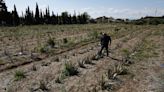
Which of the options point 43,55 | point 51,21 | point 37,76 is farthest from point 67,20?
point 37,76

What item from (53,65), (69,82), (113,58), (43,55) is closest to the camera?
(69,82)

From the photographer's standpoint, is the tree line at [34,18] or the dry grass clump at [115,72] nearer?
the dry grass clump at [115,72]

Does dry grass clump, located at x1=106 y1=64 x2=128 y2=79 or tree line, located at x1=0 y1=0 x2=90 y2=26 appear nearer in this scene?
dry grass clump, located at x1=106 y1=64 x2=128 y2=79

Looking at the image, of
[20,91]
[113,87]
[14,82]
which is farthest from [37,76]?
[113,87]

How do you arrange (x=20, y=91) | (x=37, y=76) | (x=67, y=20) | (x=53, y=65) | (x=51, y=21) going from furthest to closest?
(x=67, y=20) → (x=51, y=21) → (x=53, y=65) → (x=37, y=76) → (x=20, y=91)

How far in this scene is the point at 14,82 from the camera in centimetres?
1461

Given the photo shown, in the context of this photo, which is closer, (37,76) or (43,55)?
(37,76)

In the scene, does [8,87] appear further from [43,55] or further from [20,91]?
[43,55]

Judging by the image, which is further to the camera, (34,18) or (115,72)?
(34,18)

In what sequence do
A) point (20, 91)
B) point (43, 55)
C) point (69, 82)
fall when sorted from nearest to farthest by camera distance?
point (20, 91)
point (69, 82)
point (43, 55)

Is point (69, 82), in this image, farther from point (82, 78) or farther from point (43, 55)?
point (43, 55)

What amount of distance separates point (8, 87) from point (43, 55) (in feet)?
33.0

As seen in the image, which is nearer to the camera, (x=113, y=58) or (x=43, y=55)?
(x=113, y=58)

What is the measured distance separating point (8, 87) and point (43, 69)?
13.6 ft
